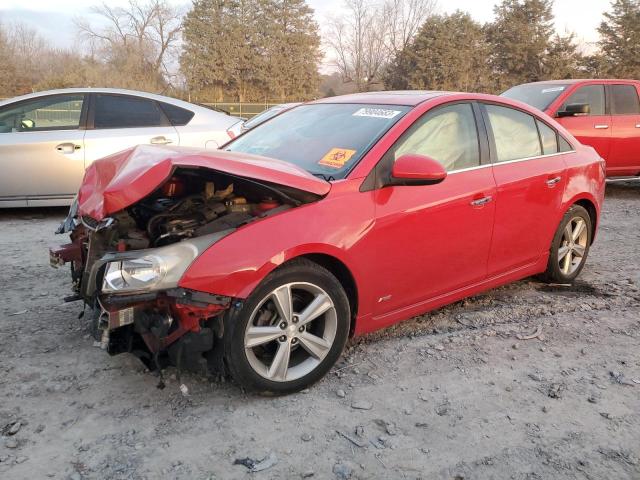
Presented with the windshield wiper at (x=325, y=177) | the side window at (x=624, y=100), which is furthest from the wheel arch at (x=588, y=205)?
the side window at (x=624, y=100)

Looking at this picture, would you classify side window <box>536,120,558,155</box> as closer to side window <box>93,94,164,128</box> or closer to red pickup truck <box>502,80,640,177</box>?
red pickup truck <box>502,80,640,177</box>

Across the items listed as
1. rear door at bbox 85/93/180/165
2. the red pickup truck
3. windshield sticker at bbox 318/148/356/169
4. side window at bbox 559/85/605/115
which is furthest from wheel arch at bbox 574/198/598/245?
rear door at bbox 85/93/180/165

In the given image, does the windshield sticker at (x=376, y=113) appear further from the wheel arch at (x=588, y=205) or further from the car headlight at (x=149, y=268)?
the wheel arch at (x=588, y=205)

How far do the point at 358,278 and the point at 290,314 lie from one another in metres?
0.46

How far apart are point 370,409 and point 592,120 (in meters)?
7.72

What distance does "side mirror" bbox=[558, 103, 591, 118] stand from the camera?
8312mm

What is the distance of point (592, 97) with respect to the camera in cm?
882

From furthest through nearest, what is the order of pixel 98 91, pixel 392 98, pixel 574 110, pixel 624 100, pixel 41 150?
1. pixel 624 100
2. pixel 574 110
3. pixel 98 91
4. pixel 41 150
5. pixel 392 98

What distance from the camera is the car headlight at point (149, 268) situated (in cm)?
256

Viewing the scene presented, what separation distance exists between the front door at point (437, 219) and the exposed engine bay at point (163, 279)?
2.08 ft

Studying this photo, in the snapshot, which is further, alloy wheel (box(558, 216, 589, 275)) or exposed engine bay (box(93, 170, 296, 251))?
alloy wheel (box(558, 216, 589, 275))

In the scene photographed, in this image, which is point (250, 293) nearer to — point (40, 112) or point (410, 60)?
point (40, 112)

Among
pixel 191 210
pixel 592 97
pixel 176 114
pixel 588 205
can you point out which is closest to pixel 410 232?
pixel 191 210

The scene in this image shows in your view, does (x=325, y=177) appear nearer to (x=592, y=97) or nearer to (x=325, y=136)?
(x=325, y=136)
